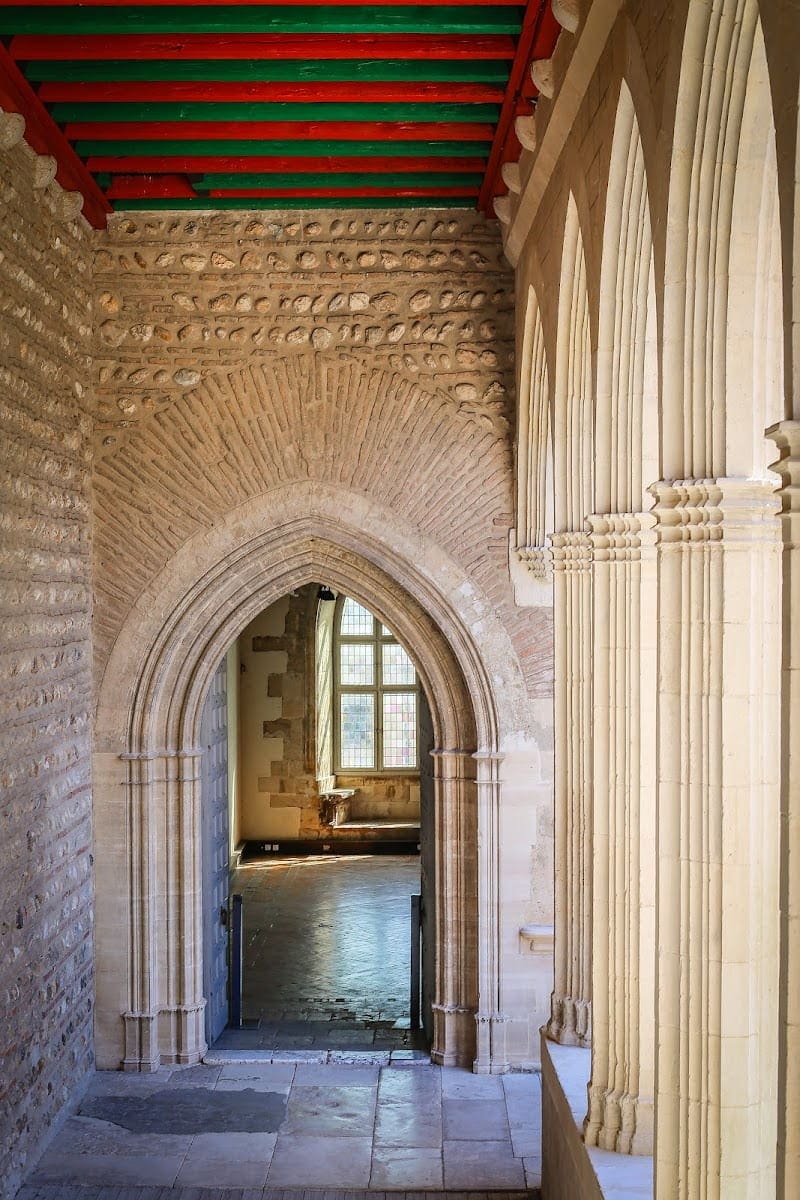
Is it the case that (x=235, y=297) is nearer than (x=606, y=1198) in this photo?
No

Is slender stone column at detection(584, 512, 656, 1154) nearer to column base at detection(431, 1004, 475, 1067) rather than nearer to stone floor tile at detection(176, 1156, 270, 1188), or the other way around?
stone floor tile at detection(176, 1156, 270, 1188)

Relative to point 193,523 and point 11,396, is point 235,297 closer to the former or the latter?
point 193,523

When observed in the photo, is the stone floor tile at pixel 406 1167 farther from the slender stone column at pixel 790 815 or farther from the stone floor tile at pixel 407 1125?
the slender stone column at pixel 790 815

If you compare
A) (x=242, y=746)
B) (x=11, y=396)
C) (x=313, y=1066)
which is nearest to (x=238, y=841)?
(x=242, y=746)

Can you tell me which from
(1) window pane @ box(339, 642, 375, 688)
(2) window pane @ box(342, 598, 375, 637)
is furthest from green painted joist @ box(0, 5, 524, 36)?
(1) window pane @ box(339, 642, 375, 688)

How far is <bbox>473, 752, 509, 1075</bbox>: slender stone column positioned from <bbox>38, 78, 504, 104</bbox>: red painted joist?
3388 millimetres

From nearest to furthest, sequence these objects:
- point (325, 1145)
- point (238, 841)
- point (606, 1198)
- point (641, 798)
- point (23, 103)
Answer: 1. point (606, 1198)
2. point (641, 798)
3. point (23, 103)
4. point (325, 1145)
5. point (238, 841)

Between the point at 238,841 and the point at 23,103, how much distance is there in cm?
887

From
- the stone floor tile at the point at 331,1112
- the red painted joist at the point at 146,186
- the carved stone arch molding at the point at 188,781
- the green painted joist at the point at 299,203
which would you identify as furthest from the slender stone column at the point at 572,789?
the red painted joist at the point at 146,186

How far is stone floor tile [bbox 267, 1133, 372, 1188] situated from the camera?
574cm

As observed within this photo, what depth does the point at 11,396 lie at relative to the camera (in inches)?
226

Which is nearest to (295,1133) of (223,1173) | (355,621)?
(223,1173)

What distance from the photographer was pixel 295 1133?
20.5 feet

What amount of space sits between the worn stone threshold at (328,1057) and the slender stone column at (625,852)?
314cm
